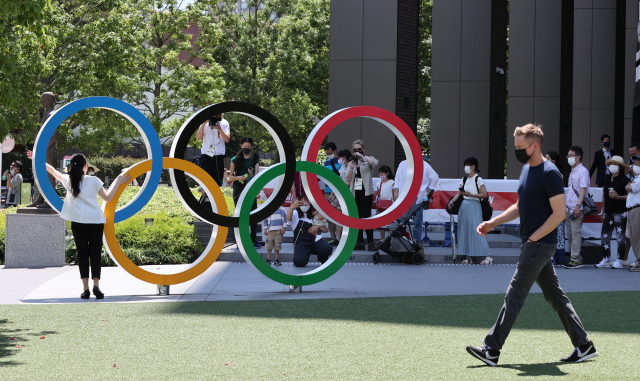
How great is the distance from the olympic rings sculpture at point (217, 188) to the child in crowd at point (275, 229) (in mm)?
2191

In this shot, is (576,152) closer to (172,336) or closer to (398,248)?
(398,248)

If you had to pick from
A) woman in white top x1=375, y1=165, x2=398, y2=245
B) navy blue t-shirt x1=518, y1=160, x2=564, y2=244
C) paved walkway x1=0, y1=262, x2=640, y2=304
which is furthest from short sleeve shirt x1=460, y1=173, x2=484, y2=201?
navy blue t-shirt x1=518, y1=160, x2=564, y2=244

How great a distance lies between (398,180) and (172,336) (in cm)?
732

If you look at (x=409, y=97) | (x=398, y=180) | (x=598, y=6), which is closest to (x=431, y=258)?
(x=398, y=180)

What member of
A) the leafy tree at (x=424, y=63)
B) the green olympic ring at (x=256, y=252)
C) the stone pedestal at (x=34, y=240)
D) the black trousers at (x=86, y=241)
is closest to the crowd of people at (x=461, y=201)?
the green olympic ring at (x=256, y=252)

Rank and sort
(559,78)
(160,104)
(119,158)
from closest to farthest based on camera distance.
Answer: (559,78)
(160,104)
(119,158)

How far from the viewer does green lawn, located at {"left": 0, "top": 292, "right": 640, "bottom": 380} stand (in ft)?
16.9

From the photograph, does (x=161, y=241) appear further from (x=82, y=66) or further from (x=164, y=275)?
(x=82, y=66)

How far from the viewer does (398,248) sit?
12.3 meters

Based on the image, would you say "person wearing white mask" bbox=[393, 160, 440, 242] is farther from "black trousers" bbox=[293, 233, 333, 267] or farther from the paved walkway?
"black trousers" bbox=[293, 233, 333, 267]

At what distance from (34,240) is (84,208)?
383 cm

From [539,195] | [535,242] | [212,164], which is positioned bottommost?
[535,242]

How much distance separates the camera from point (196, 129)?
8.53m

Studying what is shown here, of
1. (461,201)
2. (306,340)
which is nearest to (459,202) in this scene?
(461,201)
